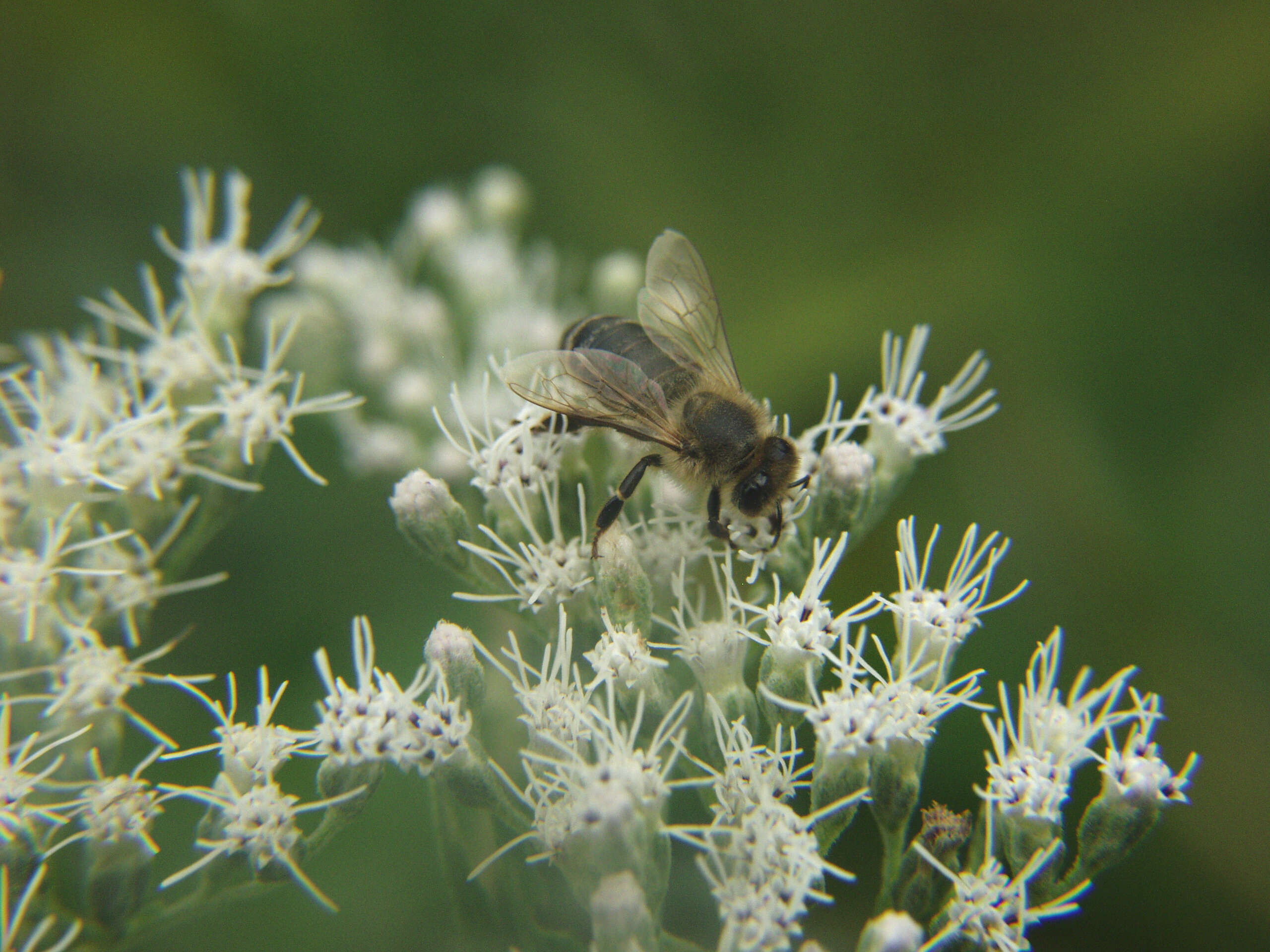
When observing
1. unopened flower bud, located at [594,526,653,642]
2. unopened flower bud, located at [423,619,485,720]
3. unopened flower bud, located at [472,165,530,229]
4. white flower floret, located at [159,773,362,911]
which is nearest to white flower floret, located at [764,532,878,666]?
unopened flower bud, located at [594,526,653,642]

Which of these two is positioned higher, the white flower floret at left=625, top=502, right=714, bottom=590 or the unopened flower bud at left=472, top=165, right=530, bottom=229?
the unopened flower bud at left=472, top=165, right=530, bottom=229

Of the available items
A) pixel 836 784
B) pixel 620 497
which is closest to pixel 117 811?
pixel 620 497

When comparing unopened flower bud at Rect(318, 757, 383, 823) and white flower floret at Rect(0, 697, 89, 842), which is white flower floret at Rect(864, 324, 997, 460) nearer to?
unopened flower bud at Rect(318, 757, 383, 823)

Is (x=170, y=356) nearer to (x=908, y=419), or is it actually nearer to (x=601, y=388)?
(x=601, y=388)

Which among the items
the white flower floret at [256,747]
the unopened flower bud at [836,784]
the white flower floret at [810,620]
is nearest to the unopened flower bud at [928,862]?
the unopened flower bud at [836,784]

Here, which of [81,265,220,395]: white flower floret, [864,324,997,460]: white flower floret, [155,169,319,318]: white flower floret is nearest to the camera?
[864,324,997,460]: white flower floret

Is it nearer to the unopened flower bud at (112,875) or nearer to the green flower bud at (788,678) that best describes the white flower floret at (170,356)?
the unopened flower bud at (112,875)

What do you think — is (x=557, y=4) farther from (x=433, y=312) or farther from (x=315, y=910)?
(x=315, y=910)
